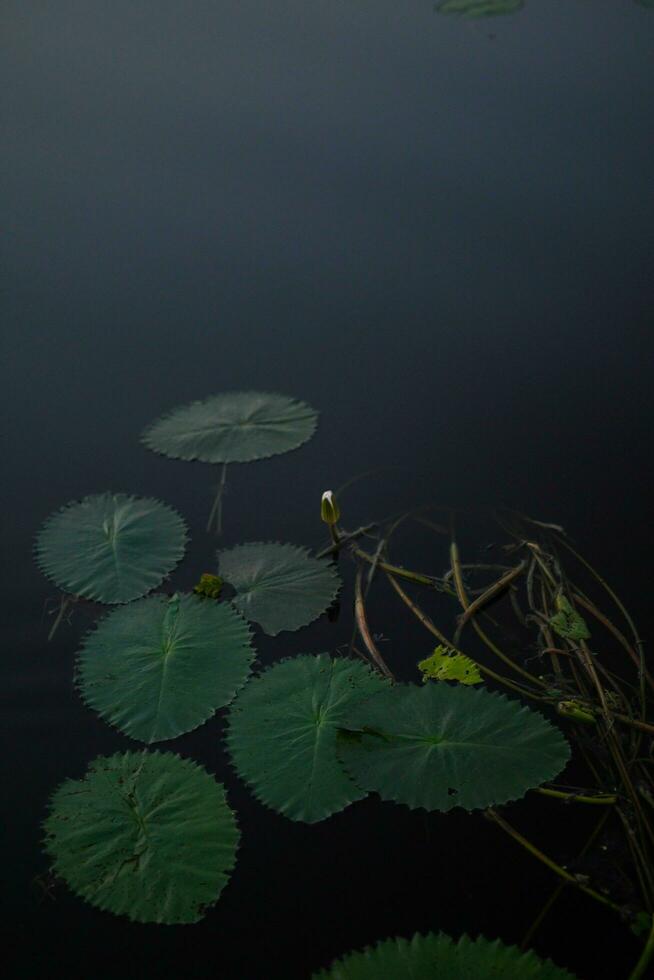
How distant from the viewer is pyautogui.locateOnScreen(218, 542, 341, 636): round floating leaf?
78.8 inches

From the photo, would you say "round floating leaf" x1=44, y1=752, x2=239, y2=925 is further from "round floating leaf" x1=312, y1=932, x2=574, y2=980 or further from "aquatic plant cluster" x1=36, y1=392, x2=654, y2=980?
"round floating leaf" x1=312, y1=932, x2=574, y2=980

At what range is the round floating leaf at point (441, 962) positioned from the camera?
4.35 feet

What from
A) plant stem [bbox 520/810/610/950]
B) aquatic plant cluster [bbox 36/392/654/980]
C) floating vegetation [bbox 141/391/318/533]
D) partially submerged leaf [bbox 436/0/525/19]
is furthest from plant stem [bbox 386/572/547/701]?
partially submerged leaf [bbox 436/0/525/19]

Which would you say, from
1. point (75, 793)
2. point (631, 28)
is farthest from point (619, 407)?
point (631, 28)

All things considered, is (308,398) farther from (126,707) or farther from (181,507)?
(126,707)

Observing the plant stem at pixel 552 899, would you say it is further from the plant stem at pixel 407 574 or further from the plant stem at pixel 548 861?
the plant stem at pixel 407 574

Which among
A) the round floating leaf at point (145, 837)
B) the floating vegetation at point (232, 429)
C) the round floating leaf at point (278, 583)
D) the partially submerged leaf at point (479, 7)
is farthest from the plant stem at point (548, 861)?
the partially submerged leaf at point (479, 7)

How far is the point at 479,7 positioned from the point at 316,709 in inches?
159

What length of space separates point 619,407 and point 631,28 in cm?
270

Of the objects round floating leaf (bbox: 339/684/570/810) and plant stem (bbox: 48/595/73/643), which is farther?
plant stem (bbox: 48/595/73/643)

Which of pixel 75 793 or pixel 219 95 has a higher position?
pixel 219 95

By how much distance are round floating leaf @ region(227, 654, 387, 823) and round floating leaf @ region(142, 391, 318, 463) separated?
726 millimetres

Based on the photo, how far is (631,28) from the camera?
4.44m

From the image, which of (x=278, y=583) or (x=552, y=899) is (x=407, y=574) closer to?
(x=278, y=583)
